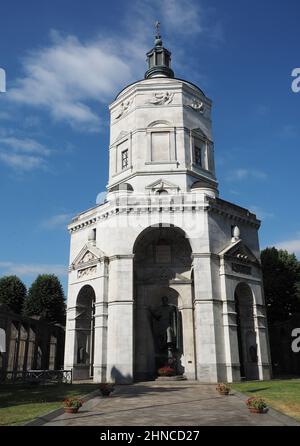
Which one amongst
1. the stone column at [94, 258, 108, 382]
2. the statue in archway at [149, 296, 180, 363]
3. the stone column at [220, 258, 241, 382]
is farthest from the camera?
the statue in archway at [149, 296, 180, 363]

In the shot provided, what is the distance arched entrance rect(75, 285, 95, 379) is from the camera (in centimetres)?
3431

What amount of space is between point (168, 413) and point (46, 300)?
40.6 m

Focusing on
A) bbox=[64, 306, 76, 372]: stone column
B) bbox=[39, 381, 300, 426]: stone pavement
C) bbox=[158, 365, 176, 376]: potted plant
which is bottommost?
bbox=[39, 381, 300, 426]: stone pavement

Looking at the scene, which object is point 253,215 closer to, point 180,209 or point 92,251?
point 180,209

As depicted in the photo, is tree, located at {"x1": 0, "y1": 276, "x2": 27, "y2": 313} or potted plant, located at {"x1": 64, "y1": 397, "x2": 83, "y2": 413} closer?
potted plant, located at {"x1": 64, "y1": 397, "x2": 83, "y2": 413}

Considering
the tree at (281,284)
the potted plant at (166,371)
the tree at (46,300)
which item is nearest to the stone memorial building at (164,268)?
the potted plant at (166,371)

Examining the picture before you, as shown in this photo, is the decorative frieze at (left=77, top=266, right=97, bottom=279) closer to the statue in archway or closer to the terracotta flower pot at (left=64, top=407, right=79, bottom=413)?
the statue in archway

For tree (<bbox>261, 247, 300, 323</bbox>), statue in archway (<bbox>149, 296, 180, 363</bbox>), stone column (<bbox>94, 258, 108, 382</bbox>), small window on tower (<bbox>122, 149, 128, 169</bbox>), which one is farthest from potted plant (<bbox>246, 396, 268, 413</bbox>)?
tree (<bbox>261, 247, 300, 323</bbox>)

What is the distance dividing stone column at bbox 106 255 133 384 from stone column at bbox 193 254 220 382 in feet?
16.5

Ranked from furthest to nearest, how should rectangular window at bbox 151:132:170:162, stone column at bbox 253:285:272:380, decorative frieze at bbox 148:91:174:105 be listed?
decorative frieze at bbox 148:91:174:105 → rectangular window at bbox 151:132:170:162 → stone column at bbox 253:285:272:380

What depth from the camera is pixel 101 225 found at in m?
35.1

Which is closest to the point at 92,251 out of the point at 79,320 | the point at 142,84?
the point at 79,320
